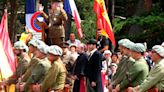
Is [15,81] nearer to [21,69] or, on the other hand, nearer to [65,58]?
[21,69]

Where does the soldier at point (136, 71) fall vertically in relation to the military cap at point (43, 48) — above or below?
below

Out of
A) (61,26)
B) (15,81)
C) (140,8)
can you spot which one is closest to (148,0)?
(140,8)

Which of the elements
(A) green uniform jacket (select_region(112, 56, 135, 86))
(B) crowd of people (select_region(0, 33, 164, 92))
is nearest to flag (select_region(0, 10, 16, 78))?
(B) crowd of people (select_region(0, 33, 164, 92))

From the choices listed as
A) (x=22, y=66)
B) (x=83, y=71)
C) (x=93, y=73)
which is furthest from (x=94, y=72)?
(x=22, y=66)

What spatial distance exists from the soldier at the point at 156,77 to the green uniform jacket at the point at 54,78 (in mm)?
1394

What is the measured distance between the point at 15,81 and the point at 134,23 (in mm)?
11967

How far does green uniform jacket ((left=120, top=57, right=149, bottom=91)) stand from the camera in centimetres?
1088

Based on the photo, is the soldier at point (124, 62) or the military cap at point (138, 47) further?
the soldier at point (124, 62)

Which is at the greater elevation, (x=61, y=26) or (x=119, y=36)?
(x=61, y=26)

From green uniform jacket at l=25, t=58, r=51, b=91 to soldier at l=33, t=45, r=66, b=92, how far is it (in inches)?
4.1

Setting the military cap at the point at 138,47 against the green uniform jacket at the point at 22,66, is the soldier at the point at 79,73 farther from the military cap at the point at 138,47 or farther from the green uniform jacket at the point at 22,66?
the military cap at the point at 138,47

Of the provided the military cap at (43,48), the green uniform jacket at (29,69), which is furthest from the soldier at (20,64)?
the military cap at (43,48)

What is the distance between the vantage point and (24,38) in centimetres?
1639

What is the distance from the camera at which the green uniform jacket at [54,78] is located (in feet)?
34.3
